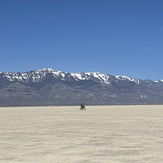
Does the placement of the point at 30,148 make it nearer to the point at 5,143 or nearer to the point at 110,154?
the point at 5,143

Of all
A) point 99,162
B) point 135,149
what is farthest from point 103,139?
point 99,162

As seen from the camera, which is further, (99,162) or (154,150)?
(154,150)

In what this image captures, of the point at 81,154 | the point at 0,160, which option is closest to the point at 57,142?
the point at 81,154

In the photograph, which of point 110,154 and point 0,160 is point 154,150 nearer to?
point 110,154

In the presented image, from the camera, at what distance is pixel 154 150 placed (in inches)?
609

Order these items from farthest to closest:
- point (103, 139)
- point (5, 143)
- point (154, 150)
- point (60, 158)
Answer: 1. point (103, 139)
2. point (5, 143)
3. point (154, 150)
4. point (60, 158)

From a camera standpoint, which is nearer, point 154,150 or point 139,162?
point 139,162

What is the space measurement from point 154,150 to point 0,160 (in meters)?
5.98

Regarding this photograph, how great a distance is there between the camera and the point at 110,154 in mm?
14555

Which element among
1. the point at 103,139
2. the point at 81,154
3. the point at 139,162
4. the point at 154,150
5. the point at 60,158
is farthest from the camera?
the point at 103,139

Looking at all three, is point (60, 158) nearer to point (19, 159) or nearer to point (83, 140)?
point (19, 159)

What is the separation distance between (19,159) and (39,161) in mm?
857

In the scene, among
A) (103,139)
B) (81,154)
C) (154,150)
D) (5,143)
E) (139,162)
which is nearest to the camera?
(139,162)

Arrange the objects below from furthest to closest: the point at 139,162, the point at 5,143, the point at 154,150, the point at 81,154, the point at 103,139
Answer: the point at 103,139
the point at 5,143
the point at 154,150
the point at 81,154
the point at 139,162
